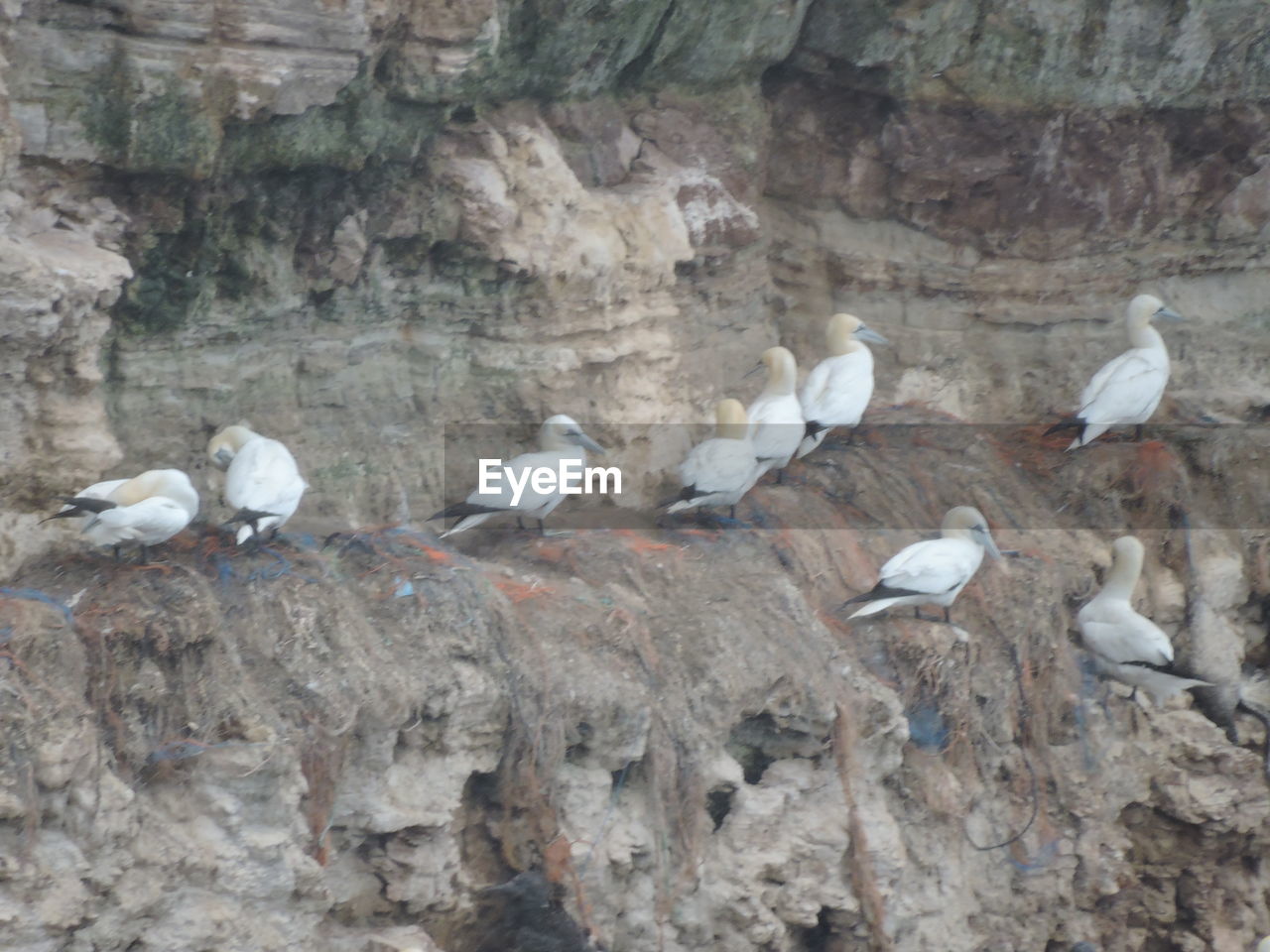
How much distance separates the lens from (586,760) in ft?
29.0

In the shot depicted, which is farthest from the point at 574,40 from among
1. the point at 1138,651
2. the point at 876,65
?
the point at 1138,651

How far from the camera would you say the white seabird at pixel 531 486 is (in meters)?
9.61

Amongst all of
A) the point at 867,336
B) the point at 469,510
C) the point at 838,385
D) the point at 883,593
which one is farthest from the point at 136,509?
the point at 867,336

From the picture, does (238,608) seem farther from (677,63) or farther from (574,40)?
(677,63)

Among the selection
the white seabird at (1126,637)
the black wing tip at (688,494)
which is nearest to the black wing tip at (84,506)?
the black wing tip at (688,494)

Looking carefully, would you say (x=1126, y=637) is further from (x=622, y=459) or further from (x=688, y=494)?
(x=622, y=459)

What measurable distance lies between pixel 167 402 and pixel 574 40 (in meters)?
3.06

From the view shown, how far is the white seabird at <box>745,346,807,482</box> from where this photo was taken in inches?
418

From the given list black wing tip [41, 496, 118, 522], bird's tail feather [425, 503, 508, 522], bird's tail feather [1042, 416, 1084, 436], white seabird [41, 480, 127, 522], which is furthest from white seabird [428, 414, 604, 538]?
bird's tail feather [1042, 416, 1084, 436]

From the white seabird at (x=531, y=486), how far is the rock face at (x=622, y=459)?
0.25 meters

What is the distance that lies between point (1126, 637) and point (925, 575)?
1.70 meters

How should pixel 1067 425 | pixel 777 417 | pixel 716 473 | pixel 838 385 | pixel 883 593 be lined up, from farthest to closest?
1. pixel 1067 425
2. pixel 838 385
3. pixel 777 417
4. pixel 716 473
5. pixel 883 593

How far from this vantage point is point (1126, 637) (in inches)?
428

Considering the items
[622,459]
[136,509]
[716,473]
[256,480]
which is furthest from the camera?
[622,459]
